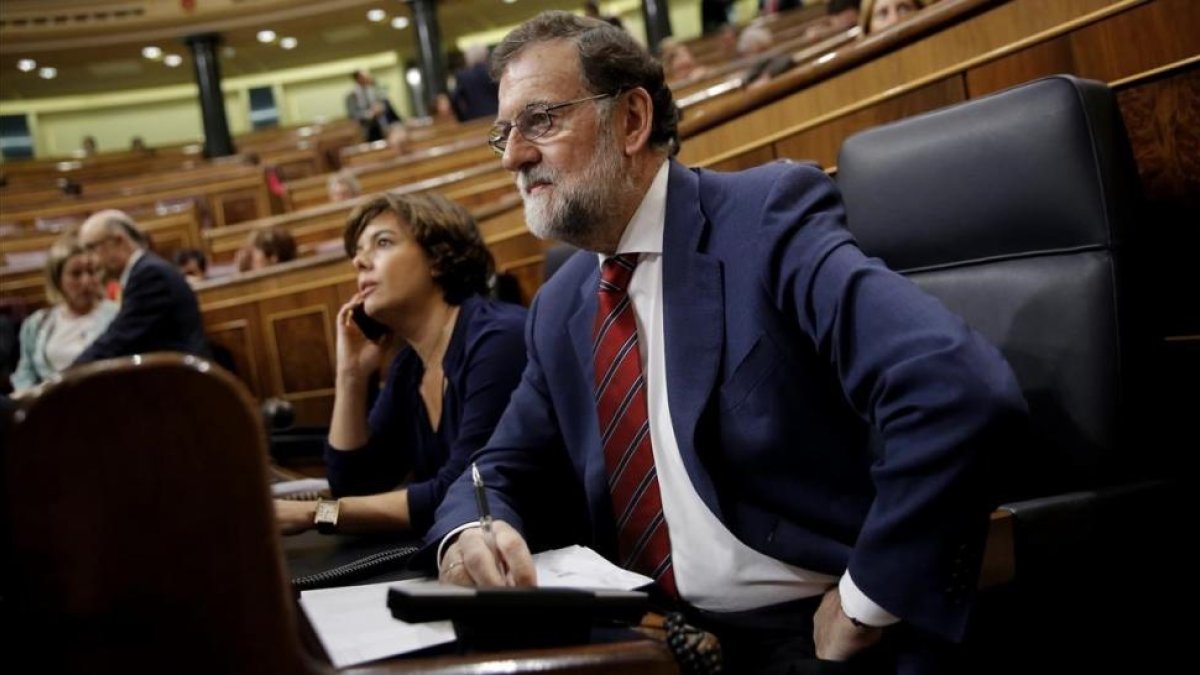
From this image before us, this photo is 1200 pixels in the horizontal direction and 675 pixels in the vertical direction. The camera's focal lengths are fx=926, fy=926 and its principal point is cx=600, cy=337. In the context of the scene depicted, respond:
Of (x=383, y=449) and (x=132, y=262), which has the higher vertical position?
(x=132, y=262)

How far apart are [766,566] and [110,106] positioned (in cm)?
1198

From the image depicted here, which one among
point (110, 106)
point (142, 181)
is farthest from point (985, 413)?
point (110, 106)

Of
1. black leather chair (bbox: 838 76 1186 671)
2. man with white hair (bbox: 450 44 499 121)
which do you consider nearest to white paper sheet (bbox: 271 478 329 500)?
black leather chair (bbox: 838 76 1186 671)

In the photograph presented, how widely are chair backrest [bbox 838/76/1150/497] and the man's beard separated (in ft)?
0.99

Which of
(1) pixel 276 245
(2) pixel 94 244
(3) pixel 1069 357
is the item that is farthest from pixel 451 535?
(1) pixel 276 245

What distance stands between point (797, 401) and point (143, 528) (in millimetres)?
508

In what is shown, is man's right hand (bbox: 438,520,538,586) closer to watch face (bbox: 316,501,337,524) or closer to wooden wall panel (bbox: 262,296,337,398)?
watch face (bbox: 316,501,337,524)

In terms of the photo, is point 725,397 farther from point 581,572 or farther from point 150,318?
point 150,318

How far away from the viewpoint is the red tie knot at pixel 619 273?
839 millimetres

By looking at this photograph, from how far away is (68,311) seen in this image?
98.3 inches

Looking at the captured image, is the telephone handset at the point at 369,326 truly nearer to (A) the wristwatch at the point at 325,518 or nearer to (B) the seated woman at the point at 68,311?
(A) the wristwatch at the point at 325,518

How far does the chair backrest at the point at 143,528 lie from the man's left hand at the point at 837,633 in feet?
1.31

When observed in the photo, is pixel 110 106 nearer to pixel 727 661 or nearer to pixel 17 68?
pixel 17 68

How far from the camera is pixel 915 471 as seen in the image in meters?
0.60
